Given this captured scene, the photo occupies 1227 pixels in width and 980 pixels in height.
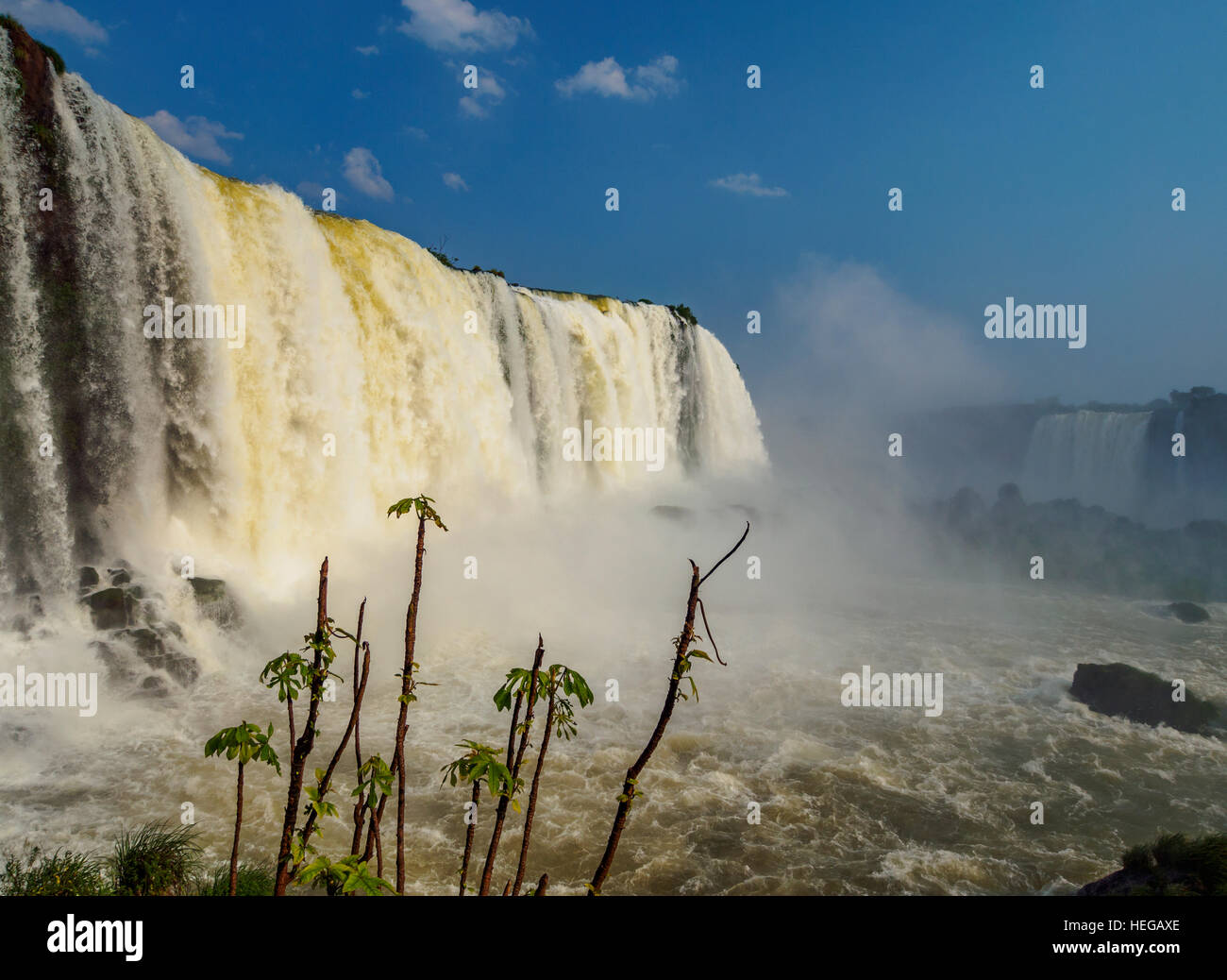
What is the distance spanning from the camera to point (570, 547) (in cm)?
2197

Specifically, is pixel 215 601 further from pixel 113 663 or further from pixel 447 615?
pixel 447 615

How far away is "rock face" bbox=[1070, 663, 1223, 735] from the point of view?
40.1 feet

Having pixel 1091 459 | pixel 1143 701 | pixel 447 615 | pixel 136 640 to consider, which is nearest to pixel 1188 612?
pixel 1143 701

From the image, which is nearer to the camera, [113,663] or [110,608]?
[113,663]

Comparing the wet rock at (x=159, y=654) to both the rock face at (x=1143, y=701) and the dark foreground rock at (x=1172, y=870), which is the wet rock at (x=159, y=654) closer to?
the dark foreground rock at (x=1172, y=870)

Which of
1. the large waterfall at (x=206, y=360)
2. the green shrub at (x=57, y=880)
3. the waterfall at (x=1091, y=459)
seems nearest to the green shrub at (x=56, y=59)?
the large waterfall at (x=206, y=360)

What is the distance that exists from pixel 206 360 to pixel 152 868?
428 inches

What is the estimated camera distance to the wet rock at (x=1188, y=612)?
A: 20.8 meters

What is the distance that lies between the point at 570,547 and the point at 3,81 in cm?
1621

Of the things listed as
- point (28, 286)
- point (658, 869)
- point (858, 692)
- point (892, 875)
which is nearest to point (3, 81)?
point (28, 286)

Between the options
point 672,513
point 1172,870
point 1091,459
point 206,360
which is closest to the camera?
point 1172,870

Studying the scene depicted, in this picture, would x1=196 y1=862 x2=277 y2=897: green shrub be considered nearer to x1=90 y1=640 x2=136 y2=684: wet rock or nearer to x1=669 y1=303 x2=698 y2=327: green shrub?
x1=90 y1=640 x2=136 y2=684: wet rock

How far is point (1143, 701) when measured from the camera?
41.3 ft

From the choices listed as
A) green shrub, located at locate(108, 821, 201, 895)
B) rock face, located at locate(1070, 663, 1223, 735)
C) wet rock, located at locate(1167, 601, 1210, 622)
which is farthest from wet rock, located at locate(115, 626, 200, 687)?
wet rock, located at locate(1167, 601, 1210, 622)
